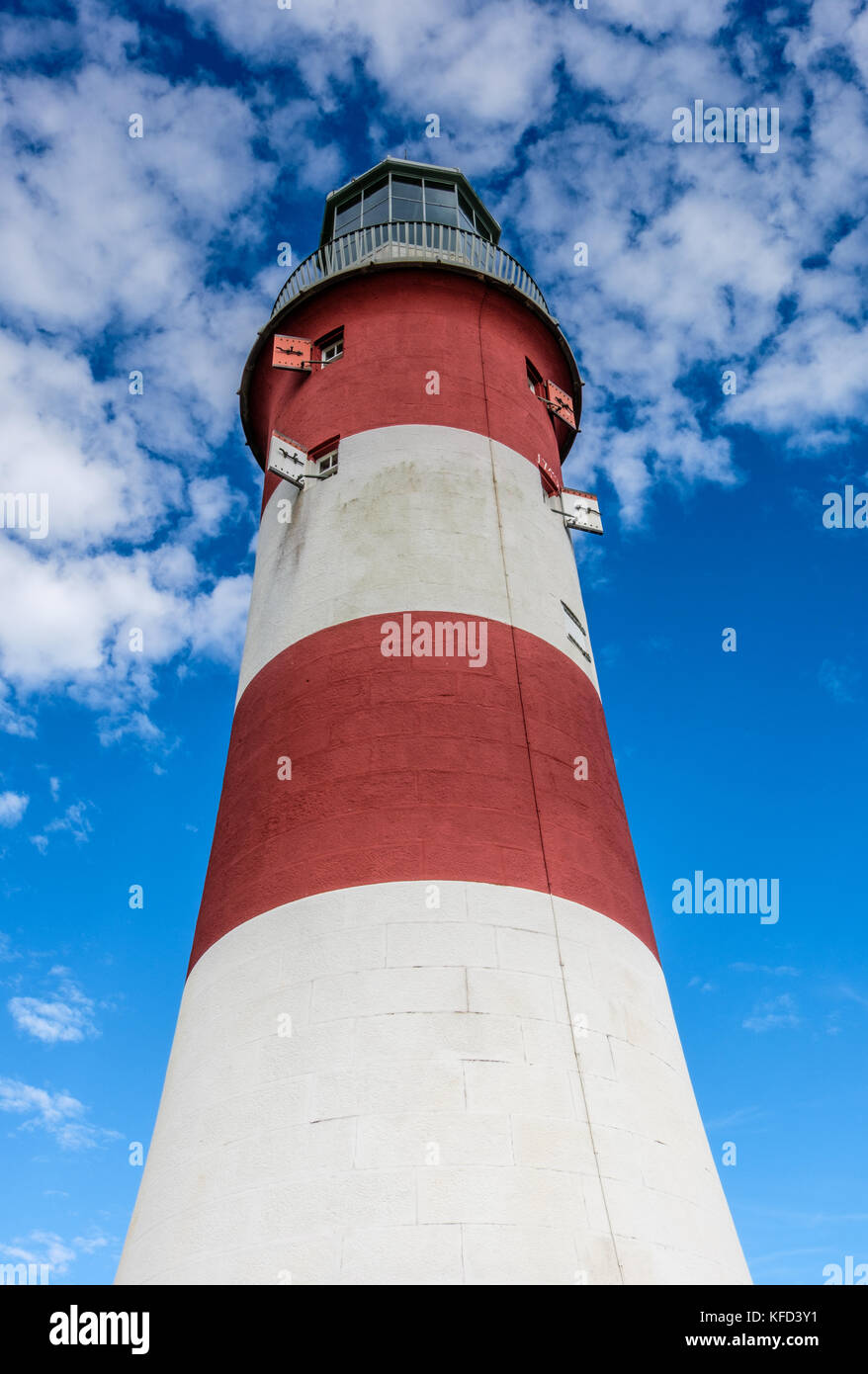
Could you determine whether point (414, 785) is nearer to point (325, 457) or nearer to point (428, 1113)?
point (428, 1113)

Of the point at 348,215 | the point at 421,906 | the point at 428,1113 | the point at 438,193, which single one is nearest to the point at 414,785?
the point at 421,906

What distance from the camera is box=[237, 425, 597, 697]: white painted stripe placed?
41.5ft

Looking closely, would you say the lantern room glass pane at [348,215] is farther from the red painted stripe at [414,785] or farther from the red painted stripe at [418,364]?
the red painted stripe at [414,785]

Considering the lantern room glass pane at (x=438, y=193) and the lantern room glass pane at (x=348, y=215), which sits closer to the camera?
the lantern room glass pane at (x=438, y=193)

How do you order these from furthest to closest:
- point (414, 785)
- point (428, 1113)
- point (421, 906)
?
1. point (414, 785)
2. point (421, 906)
3. point (428, 1113)

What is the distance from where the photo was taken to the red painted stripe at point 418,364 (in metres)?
14.6

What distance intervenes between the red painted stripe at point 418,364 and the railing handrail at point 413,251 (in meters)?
0.79

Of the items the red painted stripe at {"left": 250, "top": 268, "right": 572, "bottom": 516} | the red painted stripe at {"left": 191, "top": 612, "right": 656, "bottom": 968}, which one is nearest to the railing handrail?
the red painted stripe at {"left": 250, "top": 268, "right": 572, "bottom": 516}

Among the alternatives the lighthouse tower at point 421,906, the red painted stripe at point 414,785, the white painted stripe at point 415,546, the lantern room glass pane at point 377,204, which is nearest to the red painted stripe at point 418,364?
the lighthouse tower at point 421,906

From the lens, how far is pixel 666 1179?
9516mm

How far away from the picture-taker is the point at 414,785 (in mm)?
10914

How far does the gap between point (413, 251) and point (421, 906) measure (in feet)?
39.4

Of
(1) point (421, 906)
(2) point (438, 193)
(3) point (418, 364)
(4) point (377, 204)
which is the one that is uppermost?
(2) point (438, 193)
